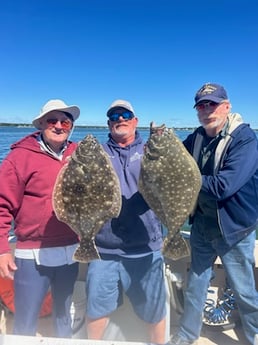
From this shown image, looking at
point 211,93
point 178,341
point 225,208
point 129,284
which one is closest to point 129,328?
point 178,341

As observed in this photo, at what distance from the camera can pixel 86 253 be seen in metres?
2.55

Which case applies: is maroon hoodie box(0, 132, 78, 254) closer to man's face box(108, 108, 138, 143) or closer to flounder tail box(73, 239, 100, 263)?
flounder tail box(73, 239, 100, 263)

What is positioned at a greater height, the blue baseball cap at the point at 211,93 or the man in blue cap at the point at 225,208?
the blue baseball cap at the point at 211,93

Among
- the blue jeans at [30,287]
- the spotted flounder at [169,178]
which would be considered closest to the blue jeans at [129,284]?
the blue jeans at [30,287]

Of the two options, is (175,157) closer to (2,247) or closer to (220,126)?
(220,126)

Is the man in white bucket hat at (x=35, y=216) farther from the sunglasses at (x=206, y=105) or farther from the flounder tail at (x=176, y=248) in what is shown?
the sunglasses at (x=206, y=105)

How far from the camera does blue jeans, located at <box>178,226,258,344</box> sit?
3.21m

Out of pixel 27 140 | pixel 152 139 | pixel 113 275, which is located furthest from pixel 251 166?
pixel 27 140

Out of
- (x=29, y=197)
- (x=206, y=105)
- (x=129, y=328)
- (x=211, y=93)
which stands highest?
(x=211, y=93)

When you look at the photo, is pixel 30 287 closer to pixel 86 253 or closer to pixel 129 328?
Result: pixel 86 253

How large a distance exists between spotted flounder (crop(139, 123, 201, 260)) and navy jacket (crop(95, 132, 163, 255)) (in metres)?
0.48

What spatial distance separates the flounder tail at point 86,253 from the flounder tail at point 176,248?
622mm

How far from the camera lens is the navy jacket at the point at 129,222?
301cm

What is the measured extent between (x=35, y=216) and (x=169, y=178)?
1320 millimetres
